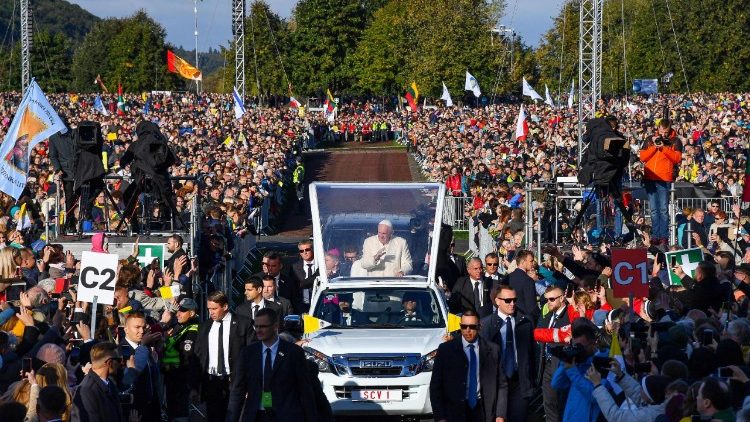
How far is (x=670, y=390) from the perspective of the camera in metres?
9.59

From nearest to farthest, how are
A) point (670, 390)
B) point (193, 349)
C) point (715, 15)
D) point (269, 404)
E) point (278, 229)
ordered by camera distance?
point (670, 390) → point (269, 404) → point (193, 349) → point (278, 229) → point (715, 15)

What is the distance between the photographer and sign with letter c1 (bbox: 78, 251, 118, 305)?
1448 cm

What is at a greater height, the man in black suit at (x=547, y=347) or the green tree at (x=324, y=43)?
the green tree at (x=324, y=43)

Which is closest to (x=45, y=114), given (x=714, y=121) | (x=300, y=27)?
(x=714, y=121)

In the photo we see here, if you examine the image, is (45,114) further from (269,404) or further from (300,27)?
(300,27)

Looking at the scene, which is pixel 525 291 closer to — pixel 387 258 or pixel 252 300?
pixel 387 258

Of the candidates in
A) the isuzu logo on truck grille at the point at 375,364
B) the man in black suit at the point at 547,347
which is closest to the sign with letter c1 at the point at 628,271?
the man in black suit at the point at 547,347

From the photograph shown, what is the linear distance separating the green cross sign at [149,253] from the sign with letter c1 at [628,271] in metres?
8.14

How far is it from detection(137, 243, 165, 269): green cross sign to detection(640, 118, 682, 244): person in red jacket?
7.12 m

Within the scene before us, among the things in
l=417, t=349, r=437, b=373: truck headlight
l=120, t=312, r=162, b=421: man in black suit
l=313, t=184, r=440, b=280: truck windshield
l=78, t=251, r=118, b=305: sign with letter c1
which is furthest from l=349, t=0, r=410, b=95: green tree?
l=120, t=312, r=162, b=421: man in black suit

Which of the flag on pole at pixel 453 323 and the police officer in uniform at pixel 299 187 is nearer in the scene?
the flag on pole at pixel 453 323

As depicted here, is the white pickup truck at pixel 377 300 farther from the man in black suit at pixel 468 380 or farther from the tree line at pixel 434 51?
the tree line at pixel 434 51

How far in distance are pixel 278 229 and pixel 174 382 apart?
29337 mm

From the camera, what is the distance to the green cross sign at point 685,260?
18172 millimetres
